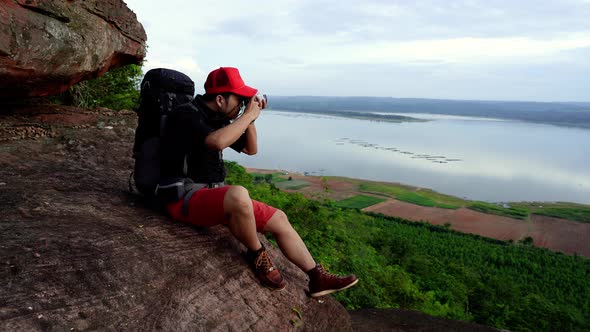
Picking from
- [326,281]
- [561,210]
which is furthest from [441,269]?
[561,210]

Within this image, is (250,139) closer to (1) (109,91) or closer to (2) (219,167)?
(2) (219,167)

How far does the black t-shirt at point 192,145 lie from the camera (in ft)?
11.0

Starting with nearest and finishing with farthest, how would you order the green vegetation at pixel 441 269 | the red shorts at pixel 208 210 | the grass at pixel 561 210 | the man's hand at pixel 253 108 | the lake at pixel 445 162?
the red shorts at pixel 208 210
the man's hand at pixel 253 108
the green vegetation at pixel 441 269
the grass at pixel 561 210
the lake at pixel 445 162

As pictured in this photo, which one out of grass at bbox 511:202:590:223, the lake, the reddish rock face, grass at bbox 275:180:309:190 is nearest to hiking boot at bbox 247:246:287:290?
the reddish rock face

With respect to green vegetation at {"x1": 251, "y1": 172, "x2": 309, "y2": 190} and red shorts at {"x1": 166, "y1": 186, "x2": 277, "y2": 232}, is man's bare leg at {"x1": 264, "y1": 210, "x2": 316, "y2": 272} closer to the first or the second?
red shorts at {"x1": 166, "y1": 186, "x2": 277, "y2": 232}

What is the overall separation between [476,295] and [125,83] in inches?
814

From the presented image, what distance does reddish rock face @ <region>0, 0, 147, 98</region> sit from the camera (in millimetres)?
4895

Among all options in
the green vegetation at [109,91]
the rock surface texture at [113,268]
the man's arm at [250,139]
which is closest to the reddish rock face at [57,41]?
the rock surface texture at [113,268]

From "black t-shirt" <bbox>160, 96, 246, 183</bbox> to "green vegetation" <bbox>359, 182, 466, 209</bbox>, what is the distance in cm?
5695

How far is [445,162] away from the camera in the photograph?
3243 inches

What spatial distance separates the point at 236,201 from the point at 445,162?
84.0 m

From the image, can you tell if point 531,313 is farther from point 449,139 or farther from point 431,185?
point 449,139

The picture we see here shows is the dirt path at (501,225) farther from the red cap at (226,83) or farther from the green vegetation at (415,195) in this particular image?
the red cap at (226,83)

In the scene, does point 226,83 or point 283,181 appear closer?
point 226,83
